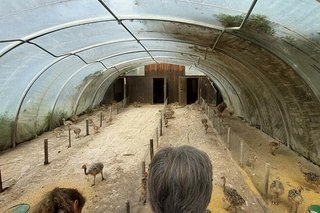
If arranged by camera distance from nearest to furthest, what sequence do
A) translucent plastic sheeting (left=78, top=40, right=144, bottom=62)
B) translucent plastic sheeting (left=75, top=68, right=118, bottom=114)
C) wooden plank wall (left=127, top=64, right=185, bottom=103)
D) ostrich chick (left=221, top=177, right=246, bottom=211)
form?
ostrich chick (left=221, top=177, right=246, bottom=211), translucent plastic sheeting (left=78, top=40, right=144, bottom=62), translucent plastic sheeting (left=75, top=68, right=118, bottom=114), wooden plank wall (left=127, top=64, right=185, bottom=103)

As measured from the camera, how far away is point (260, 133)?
13.4 m

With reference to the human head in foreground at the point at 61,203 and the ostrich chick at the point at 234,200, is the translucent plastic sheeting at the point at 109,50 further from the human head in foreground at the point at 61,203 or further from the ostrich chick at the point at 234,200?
the human head in foreground at the point at 61,203

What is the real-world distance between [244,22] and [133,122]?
11402 mm

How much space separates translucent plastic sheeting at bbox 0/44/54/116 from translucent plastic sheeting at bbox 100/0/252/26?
3.03m

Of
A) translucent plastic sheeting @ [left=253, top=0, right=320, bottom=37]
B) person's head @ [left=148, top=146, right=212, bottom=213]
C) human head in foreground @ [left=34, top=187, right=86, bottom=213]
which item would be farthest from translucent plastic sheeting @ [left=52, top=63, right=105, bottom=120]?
person's head @ [left=148, top=146, right=212, bottom=213]

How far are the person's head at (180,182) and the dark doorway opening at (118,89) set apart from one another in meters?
24.8

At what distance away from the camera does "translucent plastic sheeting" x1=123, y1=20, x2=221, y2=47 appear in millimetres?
7031

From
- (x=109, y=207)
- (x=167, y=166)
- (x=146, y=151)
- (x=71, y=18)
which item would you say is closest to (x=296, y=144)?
(x=146, y=151)

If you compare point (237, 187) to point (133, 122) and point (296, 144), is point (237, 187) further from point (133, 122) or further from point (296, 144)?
point (133, 122)

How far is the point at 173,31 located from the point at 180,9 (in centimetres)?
210

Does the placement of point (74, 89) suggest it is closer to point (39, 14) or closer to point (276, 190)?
point (39, 14)

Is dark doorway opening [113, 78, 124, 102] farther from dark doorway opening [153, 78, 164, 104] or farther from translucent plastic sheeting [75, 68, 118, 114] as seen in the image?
translucent plastic sheeting [75, 68, 118, 114]

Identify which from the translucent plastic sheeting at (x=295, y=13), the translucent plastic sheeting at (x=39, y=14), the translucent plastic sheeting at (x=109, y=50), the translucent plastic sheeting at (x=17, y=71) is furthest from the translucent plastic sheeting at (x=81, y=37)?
the translucent plastic sheeting at (x=295, y=13)

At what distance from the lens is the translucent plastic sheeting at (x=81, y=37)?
24.6ft
